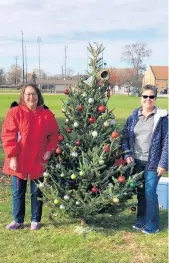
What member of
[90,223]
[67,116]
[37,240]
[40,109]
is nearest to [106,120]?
[67,116]

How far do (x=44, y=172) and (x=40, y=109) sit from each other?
33.3 inches

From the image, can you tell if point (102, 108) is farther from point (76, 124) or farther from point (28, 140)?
point (28, 140)

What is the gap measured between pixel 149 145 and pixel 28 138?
1.59 meters

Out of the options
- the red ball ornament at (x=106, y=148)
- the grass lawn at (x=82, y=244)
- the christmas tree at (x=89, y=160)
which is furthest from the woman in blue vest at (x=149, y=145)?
the grass lawn at (x=82, y=244)

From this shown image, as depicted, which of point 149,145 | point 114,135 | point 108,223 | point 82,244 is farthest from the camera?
point 108,223

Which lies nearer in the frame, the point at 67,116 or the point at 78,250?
the point at 78,250

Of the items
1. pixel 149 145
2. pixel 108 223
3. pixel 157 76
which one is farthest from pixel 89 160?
pixel 157 76

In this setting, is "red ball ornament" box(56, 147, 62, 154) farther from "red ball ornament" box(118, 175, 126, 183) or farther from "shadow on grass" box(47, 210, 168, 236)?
"shadow on grass" box(47, 210, 168, 236)

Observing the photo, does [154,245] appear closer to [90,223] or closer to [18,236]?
[90,223]

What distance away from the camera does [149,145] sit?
195 inches

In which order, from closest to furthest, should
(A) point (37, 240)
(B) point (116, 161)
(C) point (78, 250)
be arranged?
(C) point (78, 250) < (A) point (37, 240) < (B) point (116, 161)

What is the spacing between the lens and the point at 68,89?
17.0 feet

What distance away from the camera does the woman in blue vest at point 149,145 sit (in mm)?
4840

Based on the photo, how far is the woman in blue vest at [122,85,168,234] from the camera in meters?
4.84
